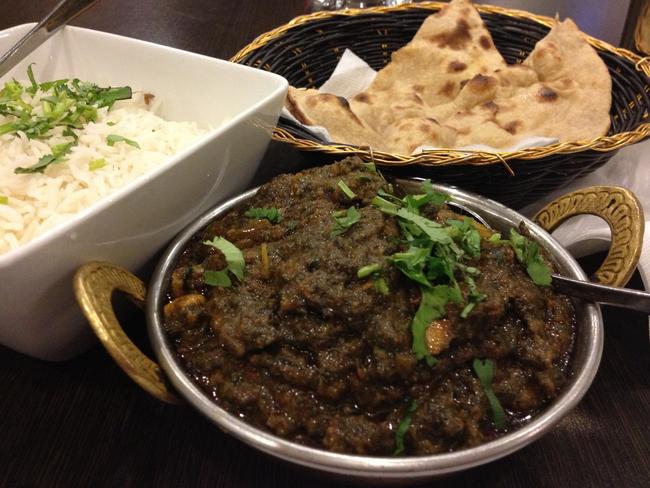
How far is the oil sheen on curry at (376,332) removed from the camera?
101cm

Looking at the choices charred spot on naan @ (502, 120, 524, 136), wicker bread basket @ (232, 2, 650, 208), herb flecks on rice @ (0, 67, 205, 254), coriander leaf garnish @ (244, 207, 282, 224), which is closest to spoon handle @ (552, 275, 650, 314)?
wicker bread basket @ (232, 2, 650, 208)

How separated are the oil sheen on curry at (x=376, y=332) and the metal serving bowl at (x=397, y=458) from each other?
42 millimetres

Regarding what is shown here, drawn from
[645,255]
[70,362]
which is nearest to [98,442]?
[70,362]

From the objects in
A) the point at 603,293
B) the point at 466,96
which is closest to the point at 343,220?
the point at 603,293

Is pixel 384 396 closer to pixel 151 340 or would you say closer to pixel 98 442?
pixel 151 340

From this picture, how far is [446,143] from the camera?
185 centimetres

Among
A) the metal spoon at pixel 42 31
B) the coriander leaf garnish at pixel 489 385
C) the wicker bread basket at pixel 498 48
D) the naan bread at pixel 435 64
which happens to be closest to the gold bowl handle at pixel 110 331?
the coriander leaf garnish at pixel 489 385

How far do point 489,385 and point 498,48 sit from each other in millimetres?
1916

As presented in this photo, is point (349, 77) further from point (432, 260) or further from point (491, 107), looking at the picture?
point (432, 260)

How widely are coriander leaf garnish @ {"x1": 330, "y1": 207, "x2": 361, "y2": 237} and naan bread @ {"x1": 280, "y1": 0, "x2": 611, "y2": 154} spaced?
645 millimetres

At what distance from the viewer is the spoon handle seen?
113cm

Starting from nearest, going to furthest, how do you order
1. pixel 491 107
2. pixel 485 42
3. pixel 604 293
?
pixel 604 293
pixel 491 107
pixel 485 42

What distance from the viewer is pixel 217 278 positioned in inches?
46.1

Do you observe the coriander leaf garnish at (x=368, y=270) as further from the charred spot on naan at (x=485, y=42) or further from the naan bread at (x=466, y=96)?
the charred spot on naan at (x=485, y=42)
